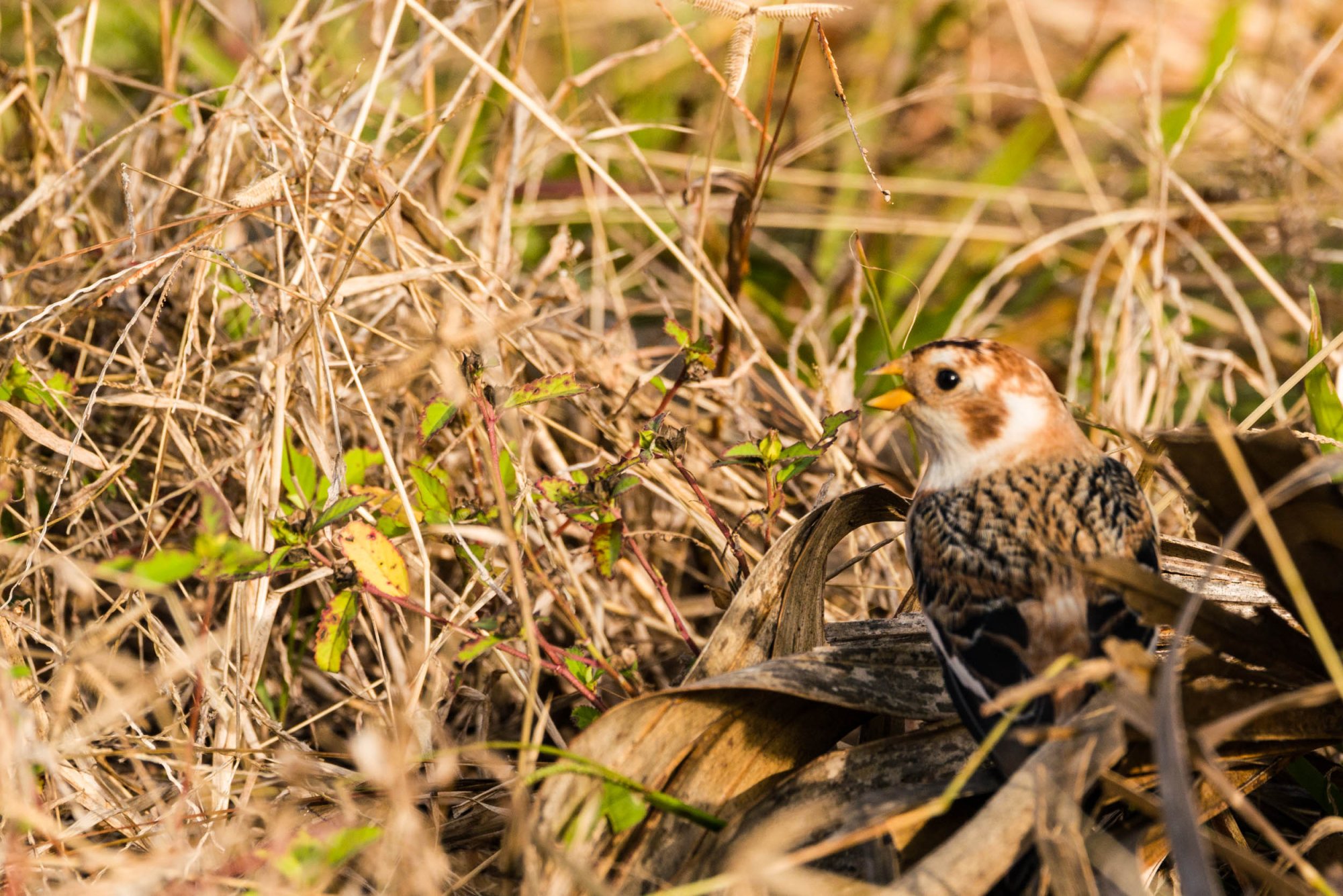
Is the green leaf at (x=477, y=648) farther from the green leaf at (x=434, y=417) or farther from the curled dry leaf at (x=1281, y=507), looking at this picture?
the curled dry leaf at (x=1281, y=507)

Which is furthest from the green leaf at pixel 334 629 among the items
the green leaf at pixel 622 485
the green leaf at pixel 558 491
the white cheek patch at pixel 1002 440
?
the white cheek patch at pixel 1002 440

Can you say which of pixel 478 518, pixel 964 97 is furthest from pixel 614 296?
pixel 964 97

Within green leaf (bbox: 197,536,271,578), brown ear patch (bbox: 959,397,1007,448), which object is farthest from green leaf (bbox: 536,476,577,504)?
brown ear patch (bbox: 959,397,1007,448)

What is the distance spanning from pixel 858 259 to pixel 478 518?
915mm

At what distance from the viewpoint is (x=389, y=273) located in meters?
2.52

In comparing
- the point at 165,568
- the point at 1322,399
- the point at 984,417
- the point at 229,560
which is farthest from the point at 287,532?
the point at 1322,399

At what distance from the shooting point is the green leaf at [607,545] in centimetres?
197

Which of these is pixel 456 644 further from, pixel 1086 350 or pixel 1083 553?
pixel 1086 350

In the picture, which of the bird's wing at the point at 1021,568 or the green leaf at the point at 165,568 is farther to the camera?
the bird's wing at the point at 1021,568

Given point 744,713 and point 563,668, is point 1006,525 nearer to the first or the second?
point 744,713

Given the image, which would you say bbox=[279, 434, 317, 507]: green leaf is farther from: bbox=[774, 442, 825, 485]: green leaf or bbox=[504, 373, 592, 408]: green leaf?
bbox=[774, 442, 825, 485]: green leaf

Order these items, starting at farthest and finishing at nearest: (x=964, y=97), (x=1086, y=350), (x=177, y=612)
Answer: (x=964, y=97) → (x=1086, y=350) → (x=177, y=612)

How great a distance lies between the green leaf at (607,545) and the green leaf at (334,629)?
399 mm

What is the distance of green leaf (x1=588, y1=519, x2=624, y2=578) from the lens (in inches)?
77.6
